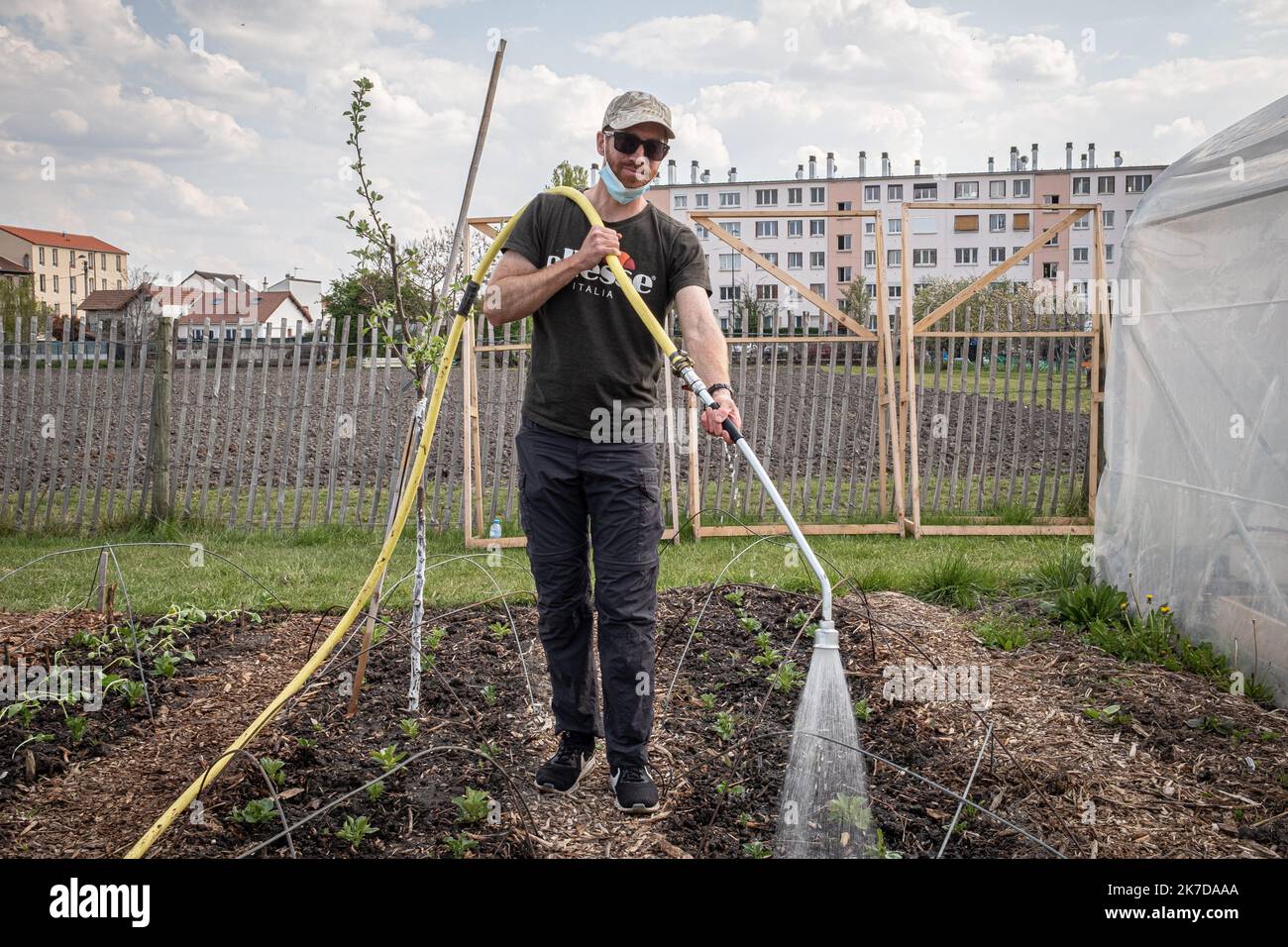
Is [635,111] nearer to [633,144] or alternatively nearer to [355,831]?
[633,144]

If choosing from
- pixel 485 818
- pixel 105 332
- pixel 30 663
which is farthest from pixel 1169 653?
pixel 105 332

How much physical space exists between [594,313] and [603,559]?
0.84m

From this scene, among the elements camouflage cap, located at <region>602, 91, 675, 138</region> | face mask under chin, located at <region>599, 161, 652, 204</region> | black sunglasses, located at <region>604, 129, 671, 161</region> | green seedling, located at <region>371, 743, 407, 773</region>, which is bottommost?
green seedling, located at <region>371, 743, 407, 773</region>

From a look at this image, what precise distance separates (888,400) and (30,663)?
6.37 meters

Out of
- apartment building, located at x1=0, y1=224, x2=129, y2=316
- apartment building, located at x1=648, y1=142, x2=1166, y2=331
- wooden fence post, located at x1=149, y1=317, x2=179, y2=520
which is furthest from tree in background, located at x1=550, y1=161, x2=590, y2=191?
apartment building, located at x1=0, y1=224, x2=129, y2=316

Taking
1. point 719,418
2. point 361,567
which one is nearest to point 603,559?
point 719,418

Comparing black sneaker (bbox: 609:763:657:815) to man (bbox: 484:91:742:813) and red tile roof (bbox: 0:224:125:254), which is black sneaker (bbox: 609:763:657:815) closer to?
man (bbox: 484:91:742:813)

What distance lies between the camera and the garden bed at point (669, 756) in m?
3.20

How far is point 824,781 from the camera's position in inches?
129

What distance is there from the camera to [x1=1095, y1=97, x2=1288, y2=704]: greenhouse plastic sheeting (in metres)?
4.57

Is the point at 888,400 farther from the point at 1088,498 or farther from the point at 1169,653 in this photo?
the point at 1169,653

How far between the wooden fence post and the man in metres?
6.18

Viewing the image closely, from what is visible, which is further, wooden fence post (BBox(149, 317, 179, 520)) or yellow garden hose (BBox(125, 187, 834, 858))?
wooden fence post (BBox(149, 317, 179, 520))
